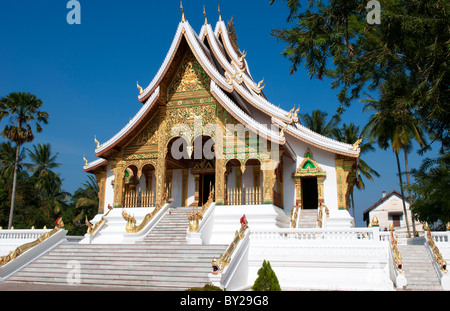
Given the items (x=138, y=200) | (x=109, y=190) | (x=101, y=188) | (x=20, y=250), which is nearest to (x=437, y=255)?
(x=138, y=200)

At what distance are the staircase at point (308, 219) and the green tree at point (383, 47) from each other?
5.57m

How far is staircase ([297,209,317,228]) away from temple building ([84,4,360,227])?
397mm

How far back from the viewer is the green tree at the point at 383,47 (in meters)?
7.22

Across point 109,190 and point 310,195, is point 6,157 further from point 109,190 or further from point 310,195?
point 310,195

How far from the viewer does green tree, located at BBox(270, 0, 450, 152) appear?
7.22 m

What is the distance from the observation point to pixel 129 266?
960cm

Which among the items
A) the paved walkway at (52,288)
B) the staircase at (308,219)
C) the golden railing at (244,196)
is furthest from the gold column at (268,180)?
the paved walkway at (52,288)

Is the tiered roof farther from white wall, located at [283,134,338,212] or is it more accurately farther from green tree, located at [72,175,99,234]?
green tree, located at [72,175,99,234]

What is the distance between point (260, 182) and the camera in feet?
49.3

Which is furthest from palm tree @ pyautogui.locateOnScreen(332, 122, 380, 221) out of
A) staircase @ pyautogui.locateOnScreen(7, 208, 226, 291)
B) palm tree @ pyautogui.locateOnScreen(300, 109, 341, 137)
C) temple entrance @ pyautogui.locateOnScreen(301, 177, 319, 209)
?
staircase @ pyautogui.locateOnScreen(7, 208, 226, 291)

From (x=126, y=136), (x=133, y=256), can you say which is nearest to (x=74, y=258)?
(x=133, y=256)

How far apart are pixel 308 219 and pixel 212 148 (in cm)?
455
